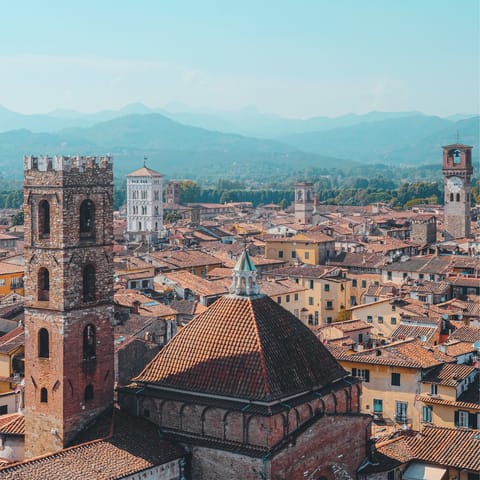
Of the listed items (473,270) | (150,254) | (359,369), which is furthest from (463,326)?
(150,254)

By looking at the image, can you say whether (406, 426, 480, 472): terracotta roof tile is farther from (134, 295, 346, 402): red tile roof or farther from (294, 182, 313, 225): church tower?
(294, 182, 313, 225): church tower

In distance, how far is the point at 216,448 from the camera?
2505cm

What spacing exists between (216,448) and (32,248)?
7423 mm

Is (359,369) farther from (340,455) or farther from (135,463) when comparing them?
(135,463)

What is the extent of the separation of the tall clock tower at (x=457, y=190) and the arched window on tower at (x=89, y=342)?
69121 millimetres

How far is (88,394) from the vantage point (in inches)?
1060

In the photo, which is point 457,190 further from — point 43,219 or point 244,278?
point 43,219

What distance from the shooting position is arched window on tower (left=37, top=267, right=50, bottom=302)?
26.9 meters

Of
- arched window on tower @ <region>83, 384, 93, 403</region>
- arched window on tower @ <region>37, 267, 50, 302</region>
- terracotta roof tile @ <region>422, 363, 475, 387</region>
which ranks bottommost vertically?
terracotta roof tile @ <region>422, 363, 475, 387</region>

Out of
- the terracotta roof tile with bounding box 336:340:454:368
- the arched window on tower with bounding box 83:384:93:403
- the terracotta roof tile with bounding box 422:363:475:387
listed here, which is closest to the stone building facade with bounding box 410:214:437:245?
the terracotta roof tile with bounding box 336:340:454:368

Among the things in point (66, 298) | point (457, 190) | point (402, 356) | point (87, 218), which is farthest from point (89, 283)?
point (457, 190)

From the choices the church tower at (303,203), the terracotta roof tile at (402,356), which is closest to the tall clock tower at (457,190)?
the church tower at (303,203)

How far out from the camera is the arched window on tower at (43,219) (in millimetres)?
27000

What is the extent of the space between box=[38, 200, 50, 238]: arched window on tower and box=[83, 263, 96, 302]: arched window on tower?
1.45m
